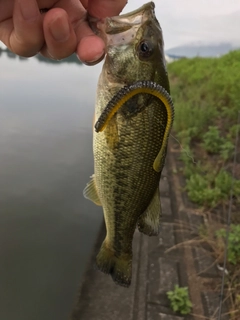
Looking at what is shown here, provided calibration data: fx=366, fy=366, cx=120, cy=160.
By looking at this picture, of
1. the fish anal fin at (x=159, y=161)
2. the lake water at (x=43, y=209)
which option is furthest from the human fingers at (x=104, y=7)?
the lake water at (x=43, y=209)

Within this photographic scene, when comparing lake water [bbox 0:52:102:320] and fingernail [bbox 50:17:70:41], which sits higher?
fingernail [bbox 50:17:70:41]

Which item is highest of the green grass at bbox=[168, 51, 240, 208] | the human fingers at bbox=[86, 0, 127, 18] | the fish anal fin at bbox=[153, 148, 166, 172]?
the human fingers at bbox=[86, 0, 127, 18]

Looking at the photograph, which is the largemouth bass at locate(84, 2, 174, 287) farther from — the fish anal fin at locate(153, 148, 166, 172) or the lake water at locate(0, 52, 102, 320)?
the lake water at locate(0, 52, 102, 320)

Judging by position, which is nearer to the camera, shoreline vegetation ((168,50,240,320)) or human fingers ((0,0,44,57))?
human fingers ((0,0,44,57))

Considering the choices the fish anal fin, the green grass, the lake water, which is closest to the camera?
the fish anal fin

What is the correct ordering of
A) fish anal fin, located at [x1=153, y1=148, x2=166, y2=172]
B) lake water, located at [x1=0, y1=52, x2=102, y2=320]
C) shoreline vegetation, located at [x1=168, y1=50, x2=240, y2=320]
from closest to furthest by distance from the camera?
fish anal fin, located at [x1=153, y1=148, x2=166, y2=172] → shoreline vegetation, located at [x1=168, y1=50, x2=240, y2=320] → lake water, located at [x1=0, y1=52, x2=102, y2=320]

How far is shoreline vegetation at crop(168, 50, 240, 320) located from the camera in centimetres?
318

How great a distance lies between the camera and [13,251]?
12.9 ft

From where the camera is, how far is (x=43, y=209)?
4.63 m

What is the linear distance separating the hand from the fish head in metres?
0.05

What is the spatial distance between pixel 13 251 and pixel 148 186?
3.12 metres

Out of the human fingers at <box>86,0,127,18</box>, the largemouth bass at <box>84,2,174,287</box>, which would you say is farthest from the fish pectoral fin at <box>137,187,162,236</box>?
the human fingers at <box>86,0,127,18</box>

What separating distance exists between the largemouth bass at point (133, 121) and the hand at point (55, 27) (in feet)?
0.19

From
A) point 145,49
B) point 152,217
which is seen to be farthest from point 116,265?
point 145,49
